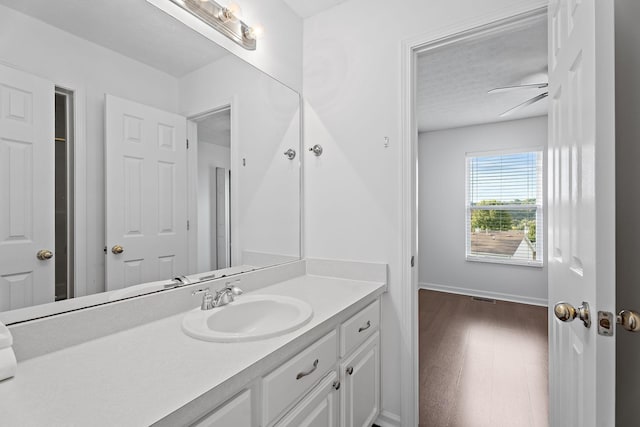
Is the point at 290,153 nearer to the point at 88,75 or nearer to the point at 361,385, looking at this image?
the point at 88,75

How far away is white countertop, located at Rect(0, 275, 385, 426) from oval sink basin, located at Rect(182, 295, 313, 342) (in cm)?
4

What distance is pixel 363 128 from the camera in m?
1.82

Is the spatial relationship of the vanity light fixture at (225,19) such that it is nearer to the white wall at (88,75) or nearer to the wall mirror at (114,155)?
A: the wall mirror at (114,155)

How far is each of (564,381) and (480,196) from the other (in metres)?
3.75

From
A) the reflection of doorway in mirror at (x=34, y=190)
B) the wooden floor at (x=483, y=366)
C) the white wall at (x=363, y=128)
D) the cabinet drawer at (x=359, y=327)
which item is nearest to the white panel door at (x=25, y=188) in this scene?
the reflection of doorway in mirror at (x=34, y=190)

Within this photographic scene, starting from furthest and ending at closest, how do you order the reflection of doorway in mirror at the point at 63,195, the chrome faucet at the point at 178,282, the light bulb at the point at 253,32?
the light bulb at the point at 253,32 → the chrome faucet at the point at 178,282 → the reflection of doorway in mirror at the point at 63,195

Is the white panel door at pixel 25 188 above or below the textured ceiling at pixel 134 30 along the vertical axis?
below

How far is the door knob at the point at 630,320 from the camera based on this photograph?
688mm

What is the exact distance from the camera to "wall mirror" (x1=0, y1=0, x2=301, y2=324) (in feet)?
3.02

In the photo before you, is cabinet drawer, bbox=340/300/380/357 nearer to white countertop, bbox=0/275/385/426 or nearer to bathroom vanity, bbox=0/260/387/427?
bathroom vanity, bbox=0/260/387/427

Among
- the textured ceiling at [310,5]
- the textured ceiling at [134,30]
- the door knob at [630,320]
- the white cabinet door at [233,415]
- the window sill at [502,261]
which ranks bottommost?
the window sill at [502,261]

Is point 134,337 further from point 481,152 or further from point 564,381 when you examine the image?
point 481,152

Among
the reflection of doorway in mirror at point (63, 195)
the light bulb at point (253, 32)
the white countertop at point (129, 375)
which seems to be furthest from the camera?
the light bulb at point (253, 32)

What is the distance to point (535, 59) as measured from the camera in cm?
261
